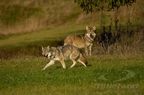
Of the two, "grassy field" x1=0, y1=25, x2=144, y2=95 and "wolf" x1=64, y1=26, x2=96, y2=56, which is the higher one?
"grassy field" x1=0, y1=25, x2=144, y2=95

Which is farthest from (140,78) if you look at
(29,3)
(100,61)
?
(29,3)

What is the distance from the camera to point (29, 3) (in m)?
71.6

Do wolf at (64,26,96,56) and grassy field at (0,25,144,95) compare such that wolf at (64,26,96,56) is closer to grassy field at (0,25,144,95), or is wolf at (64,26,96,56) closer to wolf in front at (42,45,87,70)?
grassy field at (0,25,144,95)

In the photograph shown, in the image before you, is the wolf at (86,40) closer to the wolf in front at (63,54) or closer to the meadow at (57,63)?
the meadow at (57,63)

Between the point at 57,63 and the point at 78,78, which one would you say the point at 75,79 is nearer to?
the point at 78,78

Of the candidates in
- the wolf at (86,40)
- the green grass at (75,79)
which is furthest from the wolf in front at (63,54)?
the wolf at (86,40)

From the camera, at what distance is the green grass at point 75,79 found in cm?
2328

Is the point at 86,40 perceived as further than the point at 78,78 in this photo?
Yes

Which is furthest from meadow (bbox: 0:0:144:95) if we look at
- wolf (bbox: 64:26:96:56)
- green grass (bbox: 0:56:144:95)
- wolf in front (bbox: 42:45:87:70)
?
wolf (bbox: 64:26:96:56)

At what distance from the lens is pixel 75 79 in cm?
2689

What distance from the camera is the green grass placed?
23.3 m

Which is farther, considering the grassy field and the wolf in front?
the wolf in front

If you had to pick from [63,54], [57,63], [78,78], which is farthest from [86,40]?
[78,78]

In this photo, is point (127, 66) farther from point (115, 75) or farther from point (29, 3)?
point (29, 3)
